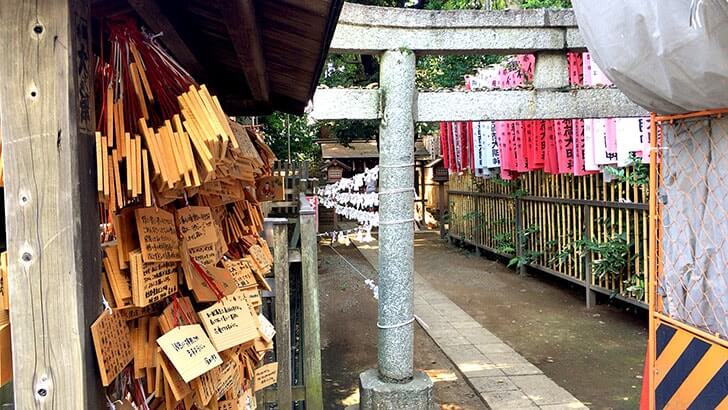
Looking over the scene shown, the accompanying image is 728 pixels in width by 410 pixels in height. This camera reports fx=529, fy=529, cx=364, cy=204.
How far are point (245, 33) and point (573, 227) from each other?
26.6ft

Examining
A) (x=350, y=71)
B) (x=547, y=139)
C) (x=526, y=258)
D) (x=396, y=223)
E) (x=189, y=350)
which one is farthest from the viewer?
(x=350, y=71)

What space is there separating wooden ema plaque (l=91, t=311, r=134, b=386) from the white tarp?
2.35 meters

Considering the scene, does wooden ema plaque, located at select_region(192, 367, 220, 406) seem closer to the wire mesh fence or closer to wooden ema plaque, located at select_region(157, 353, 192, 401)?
wooden ema plaque, located at select_region(157, 353, 192, 401)

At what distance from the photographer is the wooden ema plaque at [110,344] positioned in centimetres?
155

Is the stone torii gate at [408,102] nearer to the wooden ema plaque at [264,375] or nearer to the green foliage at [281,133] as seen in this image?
the wooden ema plaque at [264,375]

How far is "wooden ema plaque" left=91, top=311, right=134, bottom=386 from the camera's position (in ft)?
5.10

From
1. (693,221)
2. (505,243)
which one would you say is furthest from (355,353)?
(505,243)

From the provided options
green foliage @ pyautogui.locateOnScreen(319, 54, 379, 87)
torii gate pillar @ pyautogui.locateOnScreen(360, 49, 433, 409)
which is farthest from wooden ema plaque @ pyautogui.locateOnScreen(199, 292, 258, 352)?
green foliage @ pyautogui.locateOnScreen(319, 54, 379, 87)

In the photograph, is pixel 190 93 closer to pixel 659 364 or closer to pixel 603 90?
pixel 659 364

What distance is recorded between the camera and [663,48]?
2.28m

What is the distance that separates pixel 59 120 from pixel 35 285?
0.46 meters

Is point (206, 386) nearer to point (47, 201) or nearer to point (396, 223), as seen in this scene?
point (47, 201)

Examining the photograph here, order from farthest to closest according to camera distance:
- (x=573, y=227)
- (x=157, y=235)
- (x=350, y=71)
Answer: (x=350, y=71) → (x=573, y=227) → (x=157, y=235)

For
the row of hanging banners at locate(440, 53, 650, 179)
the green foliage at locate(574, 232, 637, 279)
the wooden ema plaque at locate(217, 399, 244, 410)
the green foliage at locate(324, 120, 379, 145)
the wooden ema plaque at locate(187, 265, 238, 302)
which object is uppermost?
the green foliage at locate(324, 120, 379, 145)
